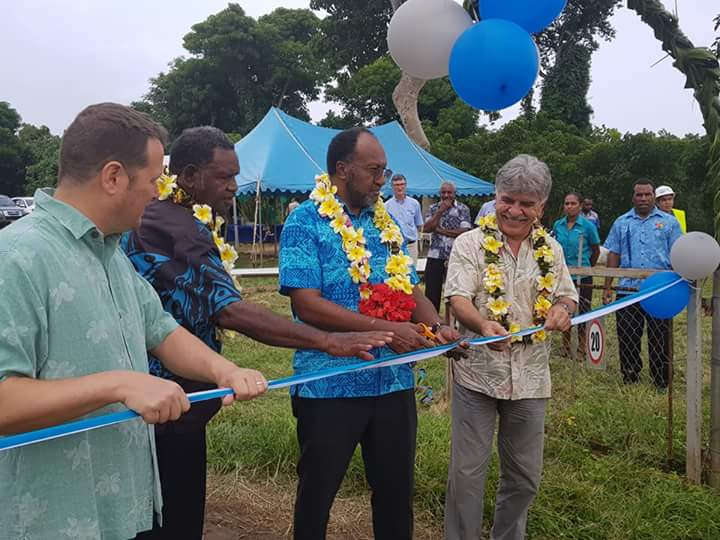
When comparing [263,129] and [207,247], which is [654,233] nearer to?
[207,247]

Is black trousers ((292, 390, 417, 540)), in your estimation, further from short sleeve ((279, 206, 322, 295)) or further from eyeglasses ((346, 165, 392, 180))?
eyeglasses ((346, 165, 392, 180))

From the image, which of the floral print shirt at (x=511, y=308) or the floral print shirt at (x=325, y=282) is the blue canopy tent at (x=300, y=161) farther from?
Answer: the floral print shirt at (x=325, y=282)

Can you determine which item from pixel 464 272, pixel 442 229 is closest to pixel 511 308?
pixel 464 272

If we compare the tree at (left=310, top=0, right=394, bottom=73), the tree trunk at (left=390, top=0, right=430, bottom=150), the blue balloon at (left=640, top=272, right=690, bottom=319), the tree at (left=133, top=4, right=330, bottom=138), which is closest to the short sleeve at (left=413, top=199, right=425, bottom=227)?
the blue balloon at (left=640, top=272, right=690, bottom=319)

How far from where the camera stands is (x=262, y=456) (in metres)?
4.11

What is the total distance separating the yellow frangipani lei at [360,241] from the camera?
2.53 meters

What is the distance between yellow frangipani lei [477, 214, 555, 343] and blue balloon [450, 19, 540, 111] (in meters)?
0.74

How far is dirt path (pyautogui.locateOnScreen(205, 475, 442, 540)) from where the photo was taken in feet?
11.1

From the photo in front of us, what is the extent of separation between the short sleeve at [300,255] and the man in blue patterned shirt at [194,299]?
0.96 feet

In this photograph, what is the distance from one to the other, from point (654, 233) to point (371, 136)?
4.49 meters

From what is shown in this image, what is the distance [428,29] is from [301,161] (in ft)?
38.3

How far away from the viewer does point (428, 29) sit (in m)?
3.20

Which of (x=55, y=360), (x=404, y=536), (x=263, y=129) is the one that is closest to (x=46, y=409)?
(x=55, y=360)

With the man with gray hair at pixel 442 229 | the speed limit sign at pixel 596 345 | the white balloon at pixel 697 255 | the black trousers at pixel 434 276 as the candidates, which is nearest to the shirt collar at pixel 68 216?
the white balloon at pixel 697 255
